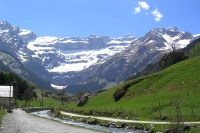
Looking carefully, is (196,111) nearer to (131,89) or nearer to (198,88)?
(198,88)

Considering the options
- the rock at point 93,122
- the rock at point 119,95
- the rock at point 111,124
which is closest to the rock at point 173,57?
the rock at point 119,95

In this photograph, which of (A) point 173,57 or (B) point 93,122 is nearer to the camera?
(B) point 93,122

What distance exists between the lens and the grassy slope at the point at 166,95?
67.2 metres

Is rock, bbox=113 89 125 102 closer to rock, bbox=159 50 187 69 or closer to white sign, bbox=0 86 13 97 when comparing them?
rock, bbox=159 50 187 69

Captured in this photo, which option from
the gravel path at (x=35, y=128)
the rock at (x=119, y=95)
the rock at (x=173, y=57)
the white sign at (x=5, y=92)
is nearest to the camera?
the gravel path at (x=35, y=128)

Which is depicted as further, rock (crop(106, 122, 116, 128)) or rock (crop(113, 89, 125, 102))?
rock (crop(113, 89, 125, 102))

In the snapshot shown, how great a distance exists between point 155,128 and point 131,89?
210 feet

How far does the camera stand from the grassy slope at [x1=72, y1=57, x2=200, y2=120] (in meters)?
67.2

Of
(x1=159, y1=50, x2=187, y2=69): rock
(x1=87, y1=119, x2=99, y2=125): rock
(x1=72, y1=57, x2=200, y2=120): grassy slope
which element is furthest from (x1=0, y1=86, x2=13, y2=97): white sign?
(x1=87, y1=119, x2=99, y2=125): rock

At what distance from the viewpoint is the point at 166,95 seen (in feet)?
283

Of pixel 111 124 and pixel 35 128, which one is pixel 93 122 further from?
pixel 35 128

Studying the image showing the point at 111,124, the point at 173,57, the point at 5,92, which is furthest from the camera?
the point at 5,92

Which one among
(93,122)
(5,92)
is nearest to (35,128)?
(93,122)

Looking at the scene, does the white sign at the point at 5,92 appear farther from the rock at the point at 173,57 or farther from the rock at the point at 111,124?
the rock at the point at 111,124
